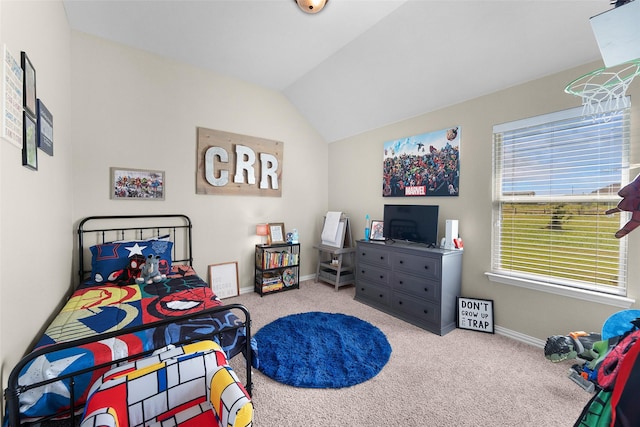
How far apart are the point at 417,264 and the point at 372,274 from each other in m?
0.67

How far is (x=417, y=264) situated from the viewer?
9.48 ft

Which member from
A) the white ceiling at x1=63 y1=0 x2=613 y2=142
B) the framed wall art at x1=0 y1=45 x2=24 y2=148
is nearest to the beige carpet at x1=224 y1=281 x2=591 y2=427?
the framed wall art at x1=0 y1=45 x2=24 y2=148

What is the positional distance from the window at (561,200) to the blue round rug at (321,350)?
1.50 m

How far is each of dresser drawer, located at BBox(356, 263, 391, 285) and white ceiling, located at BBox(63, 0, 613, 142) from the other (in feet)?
6.53

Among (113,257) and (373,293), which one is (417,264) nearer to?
(373,293)

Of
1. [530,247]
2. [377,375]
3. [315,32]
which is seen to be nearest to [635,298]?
[530,247]

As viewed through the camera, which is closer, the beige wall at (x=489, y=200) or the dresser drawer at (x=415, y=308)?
the beige wall at (x=489, y=200)

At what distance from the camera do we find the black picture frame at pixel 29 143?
1468 mm

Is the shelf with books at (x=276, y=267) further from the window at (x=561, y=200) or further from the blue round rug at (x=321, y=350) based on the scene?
the window at (x=561, y=200)

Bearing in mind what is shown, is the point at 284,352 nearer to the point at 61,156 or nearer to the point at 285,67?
the point at 61,156

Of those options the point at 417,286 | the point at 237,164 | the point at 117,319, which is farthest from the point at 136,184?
the point at 417,286

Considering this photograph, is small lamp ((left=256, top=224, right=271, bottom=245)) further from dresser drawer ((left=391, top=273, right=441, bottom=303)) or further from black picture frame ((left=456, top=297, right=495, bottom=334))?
black picture frame ((left=456, top=297, right=495, bottom=334))

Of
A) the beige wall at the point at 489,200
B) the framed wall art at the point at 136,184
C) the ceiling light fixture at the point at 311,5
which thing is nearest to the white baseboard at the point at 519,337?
the beige wall at the point at 489,200

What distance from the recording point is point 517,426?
5.13 feet
